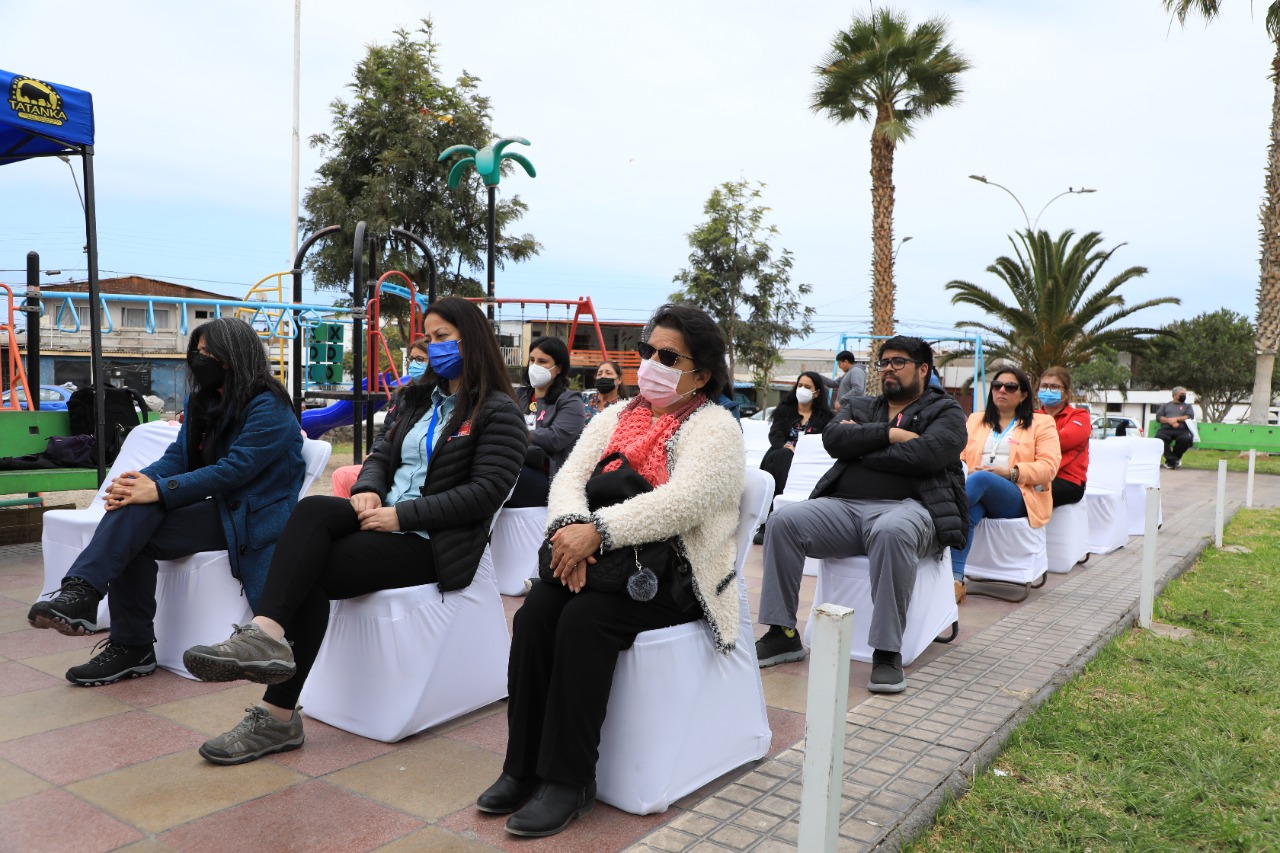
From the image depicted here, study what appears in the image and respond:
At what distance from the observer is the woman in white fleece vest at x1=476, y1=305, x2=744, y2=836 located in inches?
109

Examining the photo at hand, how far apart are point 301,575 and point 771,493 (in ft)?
5.33

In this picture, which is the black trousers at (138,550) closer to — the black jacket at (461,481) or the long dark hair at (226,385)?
the long dark hair at (226,385)

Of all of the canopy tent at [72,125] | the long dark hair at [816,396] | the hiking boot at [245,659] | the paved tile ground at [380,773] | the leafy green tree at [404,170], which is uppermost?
the leafy green tree at [404,170]

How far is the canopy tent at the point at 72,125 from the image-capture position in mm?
5812

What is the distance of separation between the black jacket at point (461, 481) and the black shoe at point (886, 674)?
70.3 inches

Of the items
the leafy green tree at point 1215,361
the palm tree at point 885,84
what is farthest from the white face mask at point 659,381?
the leafy green tree at point 1215,361

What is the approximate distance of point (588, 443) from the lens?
135 inches

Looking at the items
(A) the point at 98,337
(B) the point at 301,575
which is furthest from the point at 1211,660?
(A) the point at 98,337

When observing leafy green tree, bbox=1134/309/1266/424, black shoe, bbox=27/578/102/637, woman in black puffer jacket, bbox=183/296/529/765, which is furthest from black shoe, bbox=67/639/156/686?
leafy green tree, bbox=1134/309/1266/424

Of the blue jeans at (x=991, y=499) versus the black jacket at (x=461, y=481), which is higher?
the black jacket at (x=461, y=481)

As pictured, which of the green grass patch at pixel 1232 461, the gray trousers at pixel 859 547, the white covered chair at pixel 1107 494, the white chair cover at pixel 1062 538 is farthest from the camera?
the green grass patch at pixel 1232 461

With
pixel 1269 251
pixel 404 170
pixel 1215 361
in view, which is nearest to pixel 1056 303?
pixel 1269 251

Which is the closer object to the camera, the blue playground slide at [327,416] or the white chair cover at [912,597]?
the white chair cover at [912,597]

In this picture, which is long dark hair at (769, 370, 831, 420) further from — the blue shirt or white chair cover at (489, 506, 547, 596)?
the blue shirt
